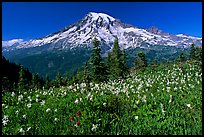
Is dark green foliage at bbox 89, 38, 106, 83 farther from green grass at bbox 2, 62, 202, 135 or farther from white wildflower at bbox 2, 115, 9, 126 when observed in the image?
white wildflower at bbox 2, 115, 9, 126

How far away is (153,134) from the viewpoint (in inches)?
253

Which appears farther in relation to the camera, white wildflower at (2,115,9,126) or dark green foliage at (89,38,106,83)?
dark green foliage at (89,38,106,83)

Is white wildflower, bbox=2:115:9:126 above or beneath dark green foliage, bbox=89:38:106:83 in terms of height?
beneath

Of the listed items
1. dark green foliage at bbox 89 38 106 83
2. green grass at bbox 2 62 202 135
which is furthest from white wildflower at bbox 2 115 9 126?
dark green foliage at bbox 89 38 106 83

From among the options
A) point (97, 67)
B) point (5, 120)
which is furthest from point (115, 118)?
point (97, 67)

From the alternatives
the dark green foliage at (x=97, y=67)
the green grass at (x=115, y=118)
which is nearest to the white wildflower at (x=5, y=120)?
the green grass at (x=115, y=118)

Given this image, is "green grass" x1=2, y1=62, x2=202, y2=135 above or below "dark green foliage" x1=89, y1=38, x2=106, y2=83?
below

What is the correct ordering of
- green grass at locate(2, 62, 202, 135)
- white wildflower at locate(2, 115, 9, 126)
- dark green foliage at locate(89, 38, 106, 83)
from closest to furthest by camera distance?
green grass at locate(2, 62, 202, 135) < white wildflower at locate(2, 115, 9, 126) < dark green foliage at locate(89, 38, 106, 83)

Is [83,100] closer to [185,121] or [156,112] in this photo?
[156,112]

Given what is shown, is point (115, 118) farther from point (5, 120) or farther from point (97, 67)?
point (97, 67)

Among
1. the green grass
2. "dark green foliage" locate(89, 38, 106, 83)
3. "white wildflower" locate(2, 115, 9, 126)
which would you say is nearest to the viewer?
the green grass

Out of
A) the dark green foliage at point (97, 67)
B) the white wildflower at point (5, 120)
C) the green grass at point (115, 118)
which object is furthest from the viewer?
the dark green foliage at point (97, 67)

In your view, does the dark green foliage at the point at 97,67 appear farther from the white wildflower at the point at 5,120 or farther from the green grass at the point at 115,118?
the white wildflower at the point at 5,120

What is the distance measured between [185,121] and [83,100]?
3.75 metres
